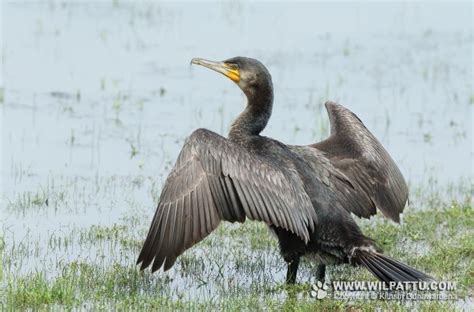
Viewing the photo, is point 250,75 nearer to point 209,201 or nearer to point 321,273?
point 209,201

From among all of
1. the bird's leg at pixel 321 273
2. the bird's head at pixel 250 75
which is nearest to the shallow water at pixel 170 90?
the bird's leg at pixel 321 273

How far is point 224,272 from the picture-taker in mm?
8430

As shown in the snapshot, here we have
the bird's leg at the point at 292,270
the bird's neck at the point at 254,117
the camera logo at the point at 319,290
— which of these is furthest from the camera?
the bird's neck at the point at 254,117

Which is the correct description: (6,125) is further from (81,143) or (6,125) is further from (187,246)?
(187,246)

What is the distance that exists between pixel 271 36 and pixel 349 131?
8744mm

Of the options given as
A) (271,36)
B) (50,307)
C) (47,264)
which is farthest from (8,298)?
(271,36)

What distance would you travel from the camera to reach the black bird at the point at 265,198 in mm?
7609

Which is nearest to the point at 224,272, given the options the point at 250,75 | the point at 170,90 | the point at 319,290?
the point at 319,290

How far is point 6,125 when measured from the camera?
41.5ft

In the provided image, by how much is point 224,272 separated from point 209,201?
0.96 metres

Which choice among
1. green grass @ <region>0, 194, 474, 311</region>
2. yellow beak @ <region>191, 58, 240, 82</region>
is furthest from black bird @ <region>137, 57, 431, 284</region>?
green grass @ <region>0, 194, 474, 311</region>

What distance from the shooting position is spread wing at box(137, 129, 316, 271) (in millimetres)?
7605

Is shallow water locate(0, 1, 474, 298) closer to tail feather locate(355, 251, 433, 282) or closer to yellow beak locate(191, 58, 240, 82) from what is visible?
tail feather locate(355, 251, 433, 282)

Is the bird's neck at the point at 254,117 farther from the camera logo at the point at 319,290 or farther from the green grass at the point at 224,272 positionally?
the camera logo at the point at 319,290
